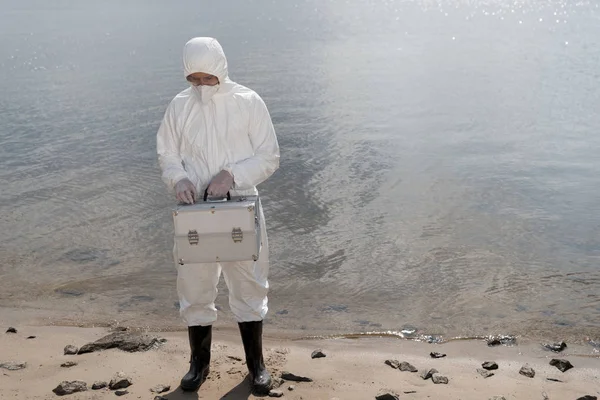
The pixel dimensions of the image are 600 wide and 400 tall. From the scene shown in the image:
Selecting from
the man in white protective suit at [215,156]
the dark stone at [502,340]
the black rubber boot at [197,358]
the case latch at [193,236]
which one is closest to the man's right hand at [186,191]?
the man in white protective suit at [215,156]

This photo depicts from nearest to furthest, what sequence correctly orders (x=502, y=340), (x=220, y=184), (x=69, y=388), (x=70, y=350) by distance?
1. (x=220, y=184)
2. (x=69, y=388)
3. (x=70, y=350)
4. (x=502, y=340)

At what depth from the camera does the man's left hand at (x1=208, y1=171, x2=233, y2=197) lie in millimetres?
A: 4340

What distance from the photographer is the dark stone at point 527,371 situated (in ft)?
16.7

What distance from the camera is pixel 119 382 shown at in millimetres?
4750

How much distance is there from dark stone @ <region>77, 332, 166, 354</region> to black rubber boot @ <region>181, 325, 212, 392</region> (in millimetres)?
687

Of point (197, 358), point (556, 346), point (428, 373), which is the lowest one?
point (556, 346)

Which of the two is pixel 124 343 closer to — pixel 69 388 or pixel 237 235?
pixel 69 388

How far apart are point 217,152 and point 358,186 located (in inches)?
187

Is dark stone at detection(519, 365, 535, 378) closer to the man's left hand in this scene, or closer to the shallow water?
the shallow water

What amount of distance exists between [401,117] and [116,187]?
4435 millimetres

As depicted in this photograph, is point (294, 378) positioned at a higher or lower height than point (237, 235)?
lower

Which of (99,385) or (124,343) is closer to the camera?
(99,385)

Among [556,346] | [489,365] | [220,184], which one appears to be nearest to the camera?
[220,184]

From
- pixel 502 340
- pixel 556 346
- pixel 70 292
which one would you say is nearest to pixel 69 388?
pixel 70 292
